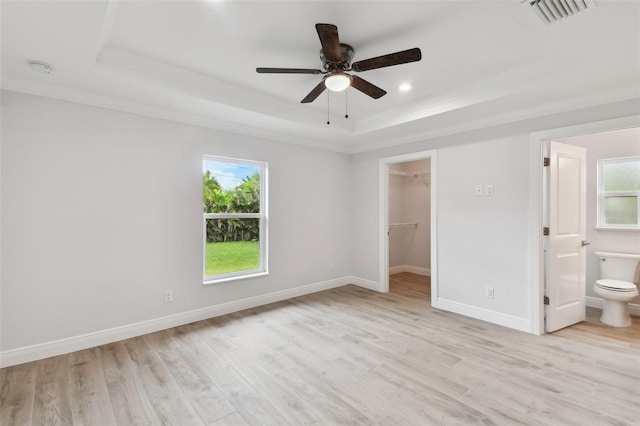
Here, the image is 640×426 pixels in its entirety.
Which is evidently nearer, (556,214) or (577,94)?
(577,94)

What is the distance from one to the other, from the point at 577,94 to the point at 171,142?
424 cm

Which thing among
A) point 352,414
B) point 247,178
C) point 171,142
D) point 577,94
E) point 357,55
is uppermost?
point 357,55

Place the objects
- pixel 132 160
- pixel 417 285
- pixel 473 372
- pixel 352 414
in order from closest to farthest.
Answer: pixel 352 414
pixel 473 372
pixel 132 160
pixel 417 285

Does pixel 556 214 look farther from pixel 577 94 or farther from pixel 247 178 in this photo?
pixel 247 178

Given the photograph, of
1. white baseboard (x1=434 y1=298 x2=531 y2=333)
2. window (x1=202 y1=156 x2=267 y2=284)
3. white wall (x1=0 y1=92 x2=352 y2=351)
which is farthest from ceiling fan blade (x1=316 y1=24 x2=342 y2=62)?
white baseboard (x1=434 y1=298 x2=531 y2=333)

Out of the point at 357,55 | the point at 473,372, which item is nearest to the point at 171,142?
the point at 357,55

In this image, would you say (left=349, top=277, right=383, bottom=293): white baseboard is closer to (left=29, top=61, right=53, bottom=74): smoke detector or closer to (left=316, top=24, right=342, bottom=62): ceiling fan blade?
(left=316, top=24, right=342, bottom=62): ceiling fan blade

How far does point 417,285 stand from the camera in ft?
17.3

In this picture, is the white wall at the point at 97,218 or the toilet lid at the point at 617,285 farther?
the toilet lid at the point at 617,285

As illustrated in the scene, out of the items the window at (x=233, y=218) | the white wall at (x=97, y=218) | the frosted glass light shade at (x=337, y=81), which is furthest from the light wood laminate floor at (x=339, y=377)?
the frosted glass light shade at (x=337, y=81)

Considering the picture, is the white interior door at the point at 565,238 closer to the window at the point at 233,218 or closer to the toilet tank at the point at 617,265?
the toilet tank at the point at 617,265

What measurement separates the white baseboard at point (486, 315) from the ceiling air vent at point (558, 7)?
289 cm

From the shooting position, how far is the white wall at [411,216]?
20.1ft

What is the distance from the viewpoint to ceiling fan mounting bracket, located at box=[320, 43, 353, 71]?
2.21 meters
